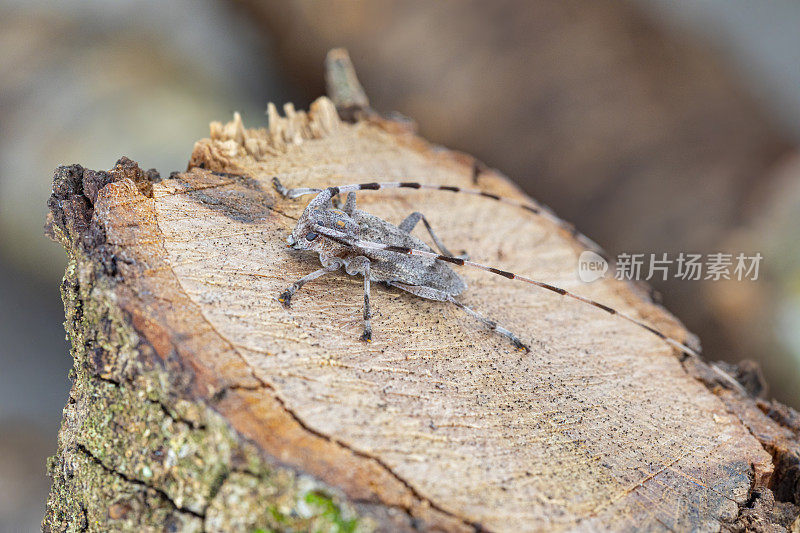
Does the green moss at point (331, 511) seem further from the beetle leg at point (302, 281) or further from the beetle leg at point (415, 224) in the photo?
the beetle leg at point (415, 224)

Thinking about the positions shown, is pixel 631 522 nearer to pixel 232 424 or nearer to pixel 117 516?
pixel 232 424

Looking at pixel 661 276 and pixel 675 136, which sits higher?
pixel 675 136

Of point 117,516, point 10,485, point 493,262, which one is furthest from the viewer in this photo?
point 10,485

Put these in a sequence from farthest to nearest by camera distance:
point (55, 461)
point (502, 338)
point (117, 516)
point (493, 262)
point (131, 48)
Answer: point (131, 48) → point (493, 262) → point (502, 338) → point (55, 461) → point (117, 516)

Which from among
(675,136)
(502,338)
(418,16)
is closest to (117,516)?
(502,338)

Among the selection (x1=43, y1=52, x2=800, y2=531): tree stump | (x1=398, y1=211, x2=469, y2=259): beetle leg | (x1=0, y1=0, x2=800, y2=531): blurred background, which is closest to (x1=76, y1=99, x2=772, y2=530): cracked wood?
(x1=43, y1=52, x2=800, y2=531): tree stump

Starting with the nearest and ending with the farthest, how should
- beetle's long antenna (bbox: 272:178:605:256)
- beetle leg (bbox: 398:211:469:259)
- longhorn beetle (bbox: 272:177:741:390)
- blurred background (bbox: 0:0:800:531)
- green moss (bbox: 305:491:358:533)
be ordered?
green moss (bbox: 305:491:358:533) < longhorn beetle (bbox: 272:177:741:390) < beetle's long antenna (bbox: 272:178:605:256) < beetle leg (bbox: 398:211:469:259) < blurred background (bbox: 0:0:800:531)

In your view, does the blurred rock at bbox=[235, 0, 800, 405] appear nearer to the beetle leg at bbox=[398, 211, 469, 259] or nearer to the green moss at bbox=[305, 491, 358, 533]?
the beetle leg at bbox=[398, 211, 469, 259]

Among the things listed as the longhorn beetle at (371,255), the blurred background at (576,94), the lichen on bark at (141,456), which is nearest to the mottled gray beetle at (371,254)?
the longhorn beetle at (371,255)

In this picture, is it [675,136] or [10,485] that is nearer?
[10,485]
